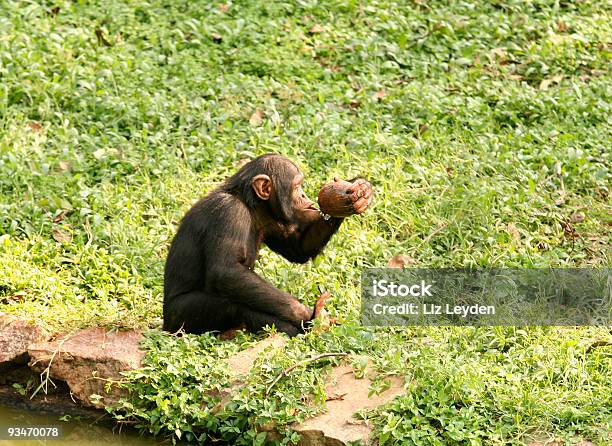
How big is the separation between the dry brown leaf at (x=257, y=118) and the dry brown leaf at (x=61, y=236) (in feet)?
6.66

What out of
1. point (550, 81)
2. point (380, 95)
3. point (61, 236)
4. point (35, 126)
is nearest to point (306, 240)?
point (61, 236)

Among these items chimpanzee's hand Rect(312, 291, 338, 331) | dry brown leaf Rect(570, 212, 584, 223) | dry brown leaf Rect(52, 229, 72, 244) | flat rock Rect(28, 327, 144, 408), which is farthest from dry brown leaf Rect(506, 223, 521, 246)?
dry brown leaf Rect(52, 229, 72, 244)

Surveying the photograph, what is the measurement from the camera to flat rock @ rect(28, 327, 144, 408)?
6328mm

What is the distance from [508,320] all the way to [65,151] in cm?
408

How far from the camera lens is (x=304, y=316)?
664 cm

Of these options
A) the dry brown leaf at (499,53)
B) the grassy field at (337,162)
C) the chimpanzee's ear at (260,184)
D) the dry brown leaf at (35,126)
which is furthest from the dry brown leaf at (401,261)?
the dry brown leaf at (35,126)

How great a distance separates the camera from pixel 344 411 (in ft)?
19.2

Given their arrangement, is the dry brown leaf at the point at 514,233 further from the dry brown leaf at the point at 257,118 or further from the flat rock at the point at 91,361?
the flat rock at the point at 91,361

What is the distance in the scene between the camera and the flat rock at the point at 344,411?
5703 millimetres

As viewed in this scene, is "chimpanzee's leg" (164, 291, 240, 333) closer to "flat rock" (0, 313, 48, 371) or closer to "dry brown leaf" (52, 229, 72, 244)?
"flat rock" (0, 313, 48, 371)

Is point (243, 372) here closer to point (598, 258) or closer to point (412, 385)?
point (412, 385)

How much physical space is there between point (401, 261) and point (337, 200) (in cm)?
120

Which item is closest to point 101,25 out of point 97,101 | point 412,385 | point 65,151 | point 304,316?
point 97,101

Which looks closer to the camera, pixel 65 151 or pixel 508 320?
pixel 508 320
